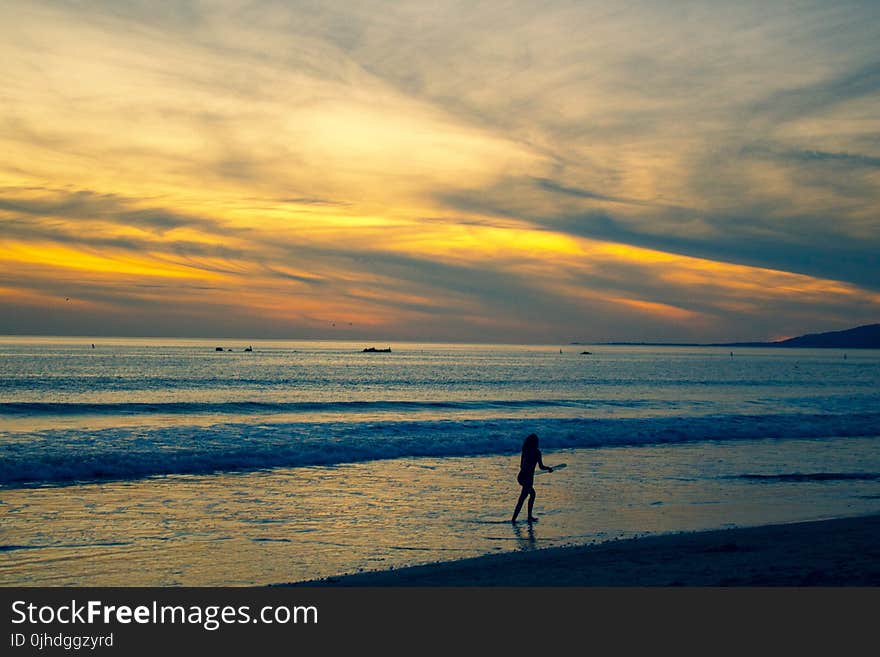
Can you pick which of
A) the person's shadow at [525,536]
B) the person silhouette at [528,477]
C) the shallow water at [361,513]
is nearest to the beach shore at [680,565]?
the person's shadow at [525,536]

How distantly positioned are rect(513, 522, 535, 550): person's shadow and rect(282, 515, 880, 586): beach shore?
0.66 m

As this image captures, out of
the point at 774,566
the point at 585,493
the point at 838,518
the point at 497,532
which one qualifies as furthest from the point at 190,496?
the point at 838,518

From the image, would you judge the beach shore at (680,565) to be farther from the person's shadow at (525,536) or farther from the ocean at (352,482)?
the ocean at (352,482)

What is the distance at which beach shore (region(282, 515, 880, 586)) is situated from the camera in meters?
9.60

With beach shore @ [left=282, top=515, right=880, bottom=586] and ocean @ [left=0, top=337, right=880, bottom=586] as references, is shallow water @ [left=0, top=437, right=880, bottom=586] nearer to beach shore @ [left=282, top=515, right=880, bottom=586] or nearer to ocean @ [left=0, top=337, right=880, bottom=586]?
ocean @ [left=0, top=337, right=880, bottom=586]

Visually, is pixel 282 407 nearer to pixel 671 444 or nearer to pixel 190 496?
pixel 671 444

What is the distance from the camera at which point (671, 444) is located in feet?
102

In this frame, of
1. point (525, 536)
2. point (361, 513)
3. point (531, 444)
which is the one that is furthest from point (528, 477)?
point (361, 513)

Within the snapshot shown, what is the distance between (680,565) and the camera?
10.4 meters

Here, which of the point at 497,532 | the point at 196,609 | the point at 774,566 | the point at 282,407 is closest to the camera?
the point at 196,609

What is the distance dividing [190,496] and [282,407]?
29.0m

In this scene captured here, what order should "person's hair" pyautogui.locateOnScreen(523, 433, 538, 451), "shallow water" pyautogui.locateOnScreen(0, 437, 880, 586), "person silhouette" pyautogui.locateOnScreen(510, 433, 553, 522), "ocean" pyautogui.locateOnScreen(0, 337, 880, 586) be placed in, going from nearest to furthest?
1. "shallow water" pyautogui.locateOnScreen(0, 437, 880, 586)
2. "ocean" pyautogui.locateOnScreen(0, 337, 880, 586)
3. "person silhouette" pyautogui.locateOnScreen(510, 433, 553, 522)
4. "person's hair" pyautogui.locateOnScreen(523, 433, 538, 451)

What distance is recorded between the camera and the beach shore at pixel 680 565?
9.60 meters

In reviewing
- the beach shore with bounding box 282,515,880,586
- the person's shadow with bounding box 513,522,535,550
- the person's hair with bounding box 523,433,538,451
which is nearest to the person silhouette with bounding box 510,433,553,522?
the person's hair with bounding box 523,433,538,451
